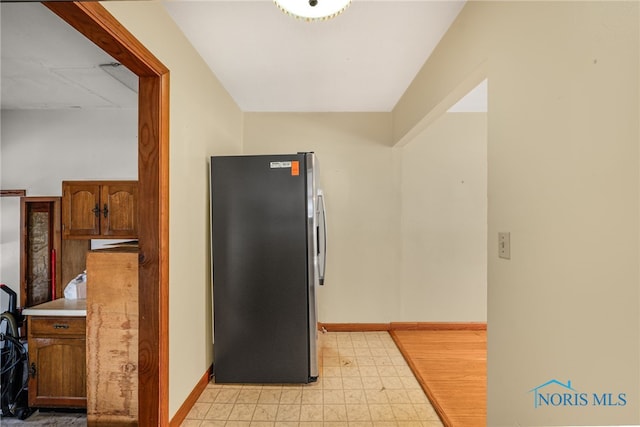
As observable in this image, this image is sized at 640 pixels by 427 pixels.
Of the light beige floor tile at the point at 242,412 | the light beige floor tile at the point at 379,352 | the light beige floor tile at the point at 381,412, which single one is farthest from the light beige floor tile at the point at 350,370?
the light beige floor tile at the point at 242,412

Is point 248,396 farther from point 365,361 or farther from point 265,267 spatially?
point 365,361

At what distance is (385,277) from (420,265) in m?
0.41

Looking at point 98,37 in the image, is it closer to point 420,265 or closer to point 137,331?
point 137,331

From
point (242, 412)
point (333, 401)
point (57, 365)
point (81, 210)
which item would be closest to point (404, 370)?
point (333, 401)

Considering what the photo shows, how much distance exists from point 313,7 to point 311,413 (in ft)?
7.50

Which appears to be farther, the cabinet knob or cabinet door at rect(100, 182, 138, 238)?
cabinet door at rect(100, 182, 138, 238)

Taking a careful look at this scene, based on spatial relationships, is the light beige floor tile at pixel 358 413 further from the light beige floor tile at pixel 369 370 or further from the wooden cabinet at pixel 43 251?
the wooden cabinet at pixel 43 251

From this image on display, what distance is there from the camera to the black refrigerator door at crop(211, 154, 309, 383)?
2291mm

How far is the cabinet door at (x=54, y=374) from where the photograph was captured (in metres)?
2.15

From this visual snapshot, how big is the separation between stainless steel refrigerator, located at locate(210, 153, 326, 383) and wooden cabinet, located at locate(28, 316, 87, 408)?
3.02 feet

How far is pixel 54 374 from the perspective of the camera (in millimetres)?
2152

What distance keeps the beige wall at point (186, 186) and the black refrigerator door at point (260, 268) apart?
0.12 metres

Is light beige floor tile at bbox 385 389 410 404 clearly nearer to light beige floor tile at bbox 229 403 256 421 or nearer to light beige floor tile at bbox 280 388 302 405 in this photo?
light beige floor tile at bbox 280 388 302 405

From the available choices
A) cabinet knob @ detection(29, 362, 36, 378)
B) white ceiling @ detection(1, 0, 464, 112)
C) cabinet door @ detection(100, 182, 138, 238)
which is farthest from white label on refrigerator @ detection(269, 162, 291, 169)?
cabinet knob @ detection(29, 362, 36, 378)
